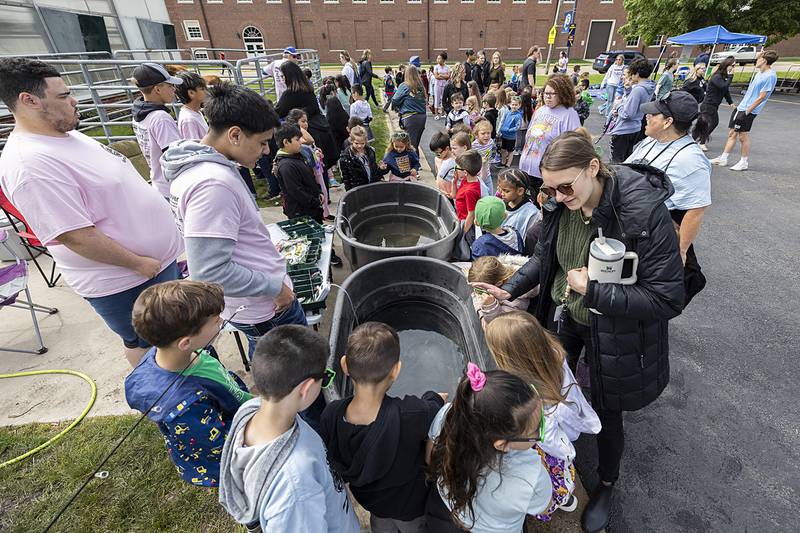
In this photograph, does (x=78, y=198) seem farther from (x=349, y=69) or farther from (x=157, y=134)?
(x=349, y=69)

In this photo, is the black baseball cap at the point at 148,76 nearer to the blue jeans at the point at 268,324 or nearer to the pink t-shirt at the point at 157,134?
the pink t-shirt at the point at 157,134

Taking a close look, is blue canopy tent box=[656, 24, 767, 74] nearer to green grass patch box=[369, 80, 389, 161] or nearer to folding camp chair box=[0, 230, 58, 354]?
green grass patch box=[369, 80, 389, 161]

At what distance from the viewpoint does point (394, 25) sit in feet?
109

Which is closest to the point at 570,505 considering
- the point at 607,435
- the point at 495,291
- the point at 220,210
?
the point at 607,435

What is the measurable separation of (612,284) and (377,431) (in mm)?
1249

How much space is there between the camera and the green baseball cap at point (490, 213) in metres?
3.04

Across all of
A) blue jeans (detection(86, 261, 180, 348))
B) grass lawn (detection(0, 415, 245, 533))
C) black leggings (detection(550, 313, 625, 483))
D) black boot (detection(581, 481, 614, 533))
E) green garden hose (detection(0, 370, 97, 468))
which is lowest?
black boot (detection(581, 481, 614, 533))

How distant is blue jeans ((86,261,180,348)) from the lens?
222 centimetres

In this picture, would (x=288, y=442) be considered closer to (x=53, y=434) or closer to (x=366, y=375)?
(x=366, y=375)

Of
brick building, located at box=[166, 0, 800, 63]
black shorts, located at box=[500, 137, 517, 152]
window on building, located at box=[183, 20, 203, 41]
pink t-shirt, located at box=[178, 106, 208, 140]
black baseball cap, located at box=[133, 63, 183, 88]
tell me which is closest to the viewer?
black baseball cap, located at box=[133, 63, 183, 88]

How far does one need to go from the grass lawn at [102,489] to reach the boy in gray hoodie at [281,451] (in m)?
1.13

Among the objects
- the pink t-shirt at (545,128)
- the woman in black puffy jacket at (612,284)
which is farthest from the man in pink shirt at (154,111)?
Answer: the pink t-shirt at (545,128)

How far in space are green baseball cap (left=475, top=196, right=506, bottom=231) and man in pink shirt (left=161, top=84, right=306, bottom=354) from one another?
1.82m

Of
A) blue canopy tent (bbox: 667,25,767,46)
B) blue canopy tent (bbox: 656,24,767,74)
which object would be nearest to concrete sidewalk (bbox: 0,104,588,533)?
blue canopy tent (bbox: 656,24,767,74)
